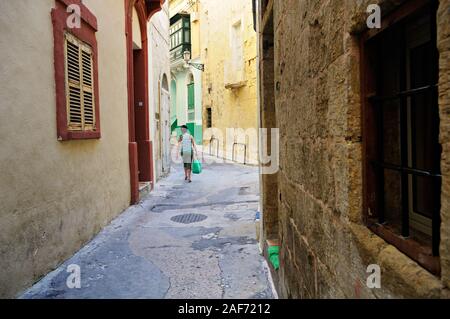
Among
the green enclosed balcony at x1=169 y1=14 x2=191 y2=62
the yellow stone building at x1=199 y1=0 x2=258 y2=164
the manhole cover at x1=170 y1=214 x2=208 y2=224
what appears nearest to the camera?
the manhole cover at x1=170 y1=214 x2=208 y2=224

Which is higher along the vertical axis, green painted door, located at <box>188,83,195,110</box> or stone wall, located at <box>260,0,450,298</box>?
green painted door, located at <box>188,83,195,110</box>

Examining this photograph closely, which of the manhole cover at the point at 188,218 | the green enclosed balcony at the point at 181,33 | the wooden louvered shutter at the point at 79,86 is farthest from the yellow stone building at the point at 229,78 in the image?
the wooden louvered shutter at the point at 79,86

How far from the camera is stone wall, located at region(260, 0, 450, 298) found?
118 cm

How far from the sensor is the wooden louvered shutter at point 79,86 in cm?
511

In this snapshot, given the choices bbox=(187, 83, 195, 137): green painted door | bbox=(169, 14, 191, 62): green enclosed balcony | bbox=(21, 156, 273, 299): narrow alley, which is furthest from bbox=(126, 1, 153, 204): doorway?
bbox=(187, 83, 195, 137): green painted door

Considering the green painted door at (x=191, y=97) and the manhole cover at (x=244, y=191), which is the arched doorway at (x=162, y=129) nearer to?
the manhole cover at (x=244, y=191)

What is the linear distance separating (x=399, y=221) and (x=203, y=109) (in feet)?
81.9

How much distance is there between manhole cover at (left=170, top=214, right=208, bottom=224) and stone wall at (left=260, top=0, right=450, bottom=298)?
13.3 ft

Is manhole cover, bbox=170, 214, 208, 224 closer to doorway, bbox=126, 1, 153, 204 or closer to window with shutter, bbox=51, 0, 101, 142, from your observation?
window with shutter, bbox=51, 0, 101, 142

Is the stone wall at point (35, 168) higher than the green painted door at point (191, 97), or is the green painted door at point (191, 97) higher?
the green painted door at point (191, 97)

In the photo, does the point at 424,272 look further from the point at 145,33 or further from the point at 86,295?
the point at 145,33

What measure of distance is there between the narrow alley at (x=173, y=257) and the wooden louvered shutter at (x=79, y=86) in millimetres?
1662

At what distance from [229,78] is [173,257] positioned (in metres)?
16.4
